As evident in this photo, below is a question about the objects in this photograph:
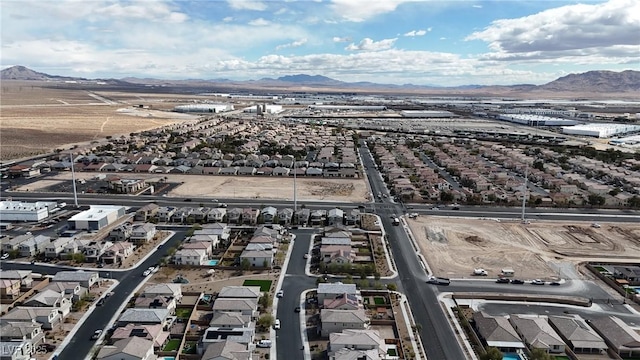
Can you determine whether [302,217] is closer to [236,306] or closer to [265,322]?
[236,306]

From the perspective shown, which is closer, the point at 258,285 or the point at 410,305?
the point at 410,305

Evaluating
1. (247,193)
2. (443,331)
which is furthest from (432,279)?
(247,193)

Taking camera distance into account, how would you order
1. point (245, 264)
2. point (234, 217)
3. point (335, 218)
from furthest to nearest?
point (234, 217)
point (335, 218)
point (245, 264)

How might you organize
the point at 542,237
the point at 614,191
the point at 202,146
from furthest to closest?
the point at 202,146 → the point at 614,191 → the point at 542,237

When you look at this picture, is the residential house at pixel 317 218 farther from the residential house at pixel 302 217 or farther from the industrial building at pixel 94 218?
the industrial building at pixel 94 218

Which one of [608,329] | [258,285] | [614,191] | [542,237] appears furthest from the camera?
[614,191]

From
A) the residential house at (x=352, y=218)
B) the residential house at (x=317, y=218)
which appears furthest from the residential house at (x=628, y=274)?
the residential house at (x=317, y=218)

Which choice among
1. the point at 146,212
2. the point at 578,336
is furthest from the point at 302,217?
the point at 578,336

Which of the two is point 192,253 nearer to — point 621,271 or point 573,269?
point 573,269
